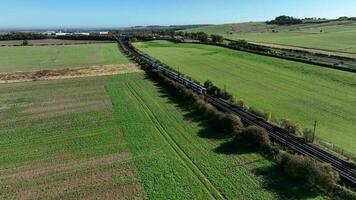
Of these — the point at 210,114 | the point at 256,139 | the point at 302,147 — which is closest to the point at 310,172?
the point at 302,147

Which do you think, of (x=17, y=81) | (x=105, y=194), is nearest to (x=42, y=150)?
(x=105, y=194)

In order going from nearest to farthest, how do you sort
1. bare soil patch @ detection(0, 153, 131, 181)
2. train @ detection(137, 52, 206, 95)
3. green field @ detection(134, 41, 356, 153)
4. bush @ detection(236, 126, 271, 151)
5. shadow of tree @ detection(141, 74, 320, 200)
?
1. shadow of tree @ detection(141, 74, 320, 200)
2. bare soil patch @ detection(0, 153, 131, 181)
3. bush @ detection(236, 126, 271, 151)
4. green field @ detection(134, 41, 356, 153)
5. train @ detection(137, 52, 206, 95)

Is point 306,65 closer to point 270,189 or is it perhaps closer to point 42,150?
point 270,189

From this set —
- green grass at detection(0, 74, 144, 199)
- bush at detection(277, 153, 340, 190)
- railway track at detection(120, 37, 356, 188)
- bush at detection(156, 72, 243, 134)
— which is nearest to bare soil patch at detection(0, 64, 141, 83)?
green grass at detection(0, 74, 144, 199)

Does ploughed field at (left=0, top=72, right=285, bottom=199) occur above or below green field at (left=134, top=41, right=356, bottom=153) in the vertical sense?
below

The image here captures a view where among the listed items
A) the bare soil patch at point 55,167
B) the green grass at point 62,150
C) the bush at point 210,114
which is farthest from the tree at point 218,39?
the bare soil patch at point 55,167

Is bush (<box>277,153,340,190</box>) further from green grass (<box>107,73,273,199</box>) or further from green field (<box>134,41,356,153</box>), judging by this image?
green field (<box>134,41,356,153</box>)
